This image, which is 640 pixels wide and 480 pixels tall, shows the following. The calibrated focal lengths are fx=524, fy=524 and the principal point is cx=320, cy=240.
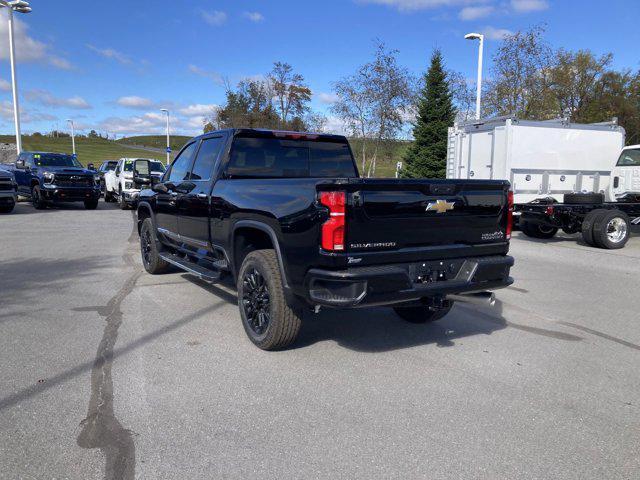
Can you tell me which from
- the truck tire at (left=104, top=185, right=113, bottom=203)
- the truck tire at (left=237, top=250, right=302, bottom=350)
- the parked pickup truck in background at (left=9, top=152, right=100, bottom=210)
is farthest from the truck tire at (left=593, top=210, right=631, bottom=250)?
the truck tire at (left=104, top=185, right=113, bottom=203)

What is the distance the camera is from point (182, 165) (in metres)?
6.77

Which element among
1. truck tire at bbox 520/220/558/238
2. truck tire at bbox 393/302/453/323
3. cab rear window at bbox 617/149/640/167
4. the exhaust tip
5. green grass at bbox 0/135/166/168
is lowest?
truck tire at bbox 393/302/453/323

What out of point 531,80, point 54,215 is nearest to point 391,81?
point 531,80

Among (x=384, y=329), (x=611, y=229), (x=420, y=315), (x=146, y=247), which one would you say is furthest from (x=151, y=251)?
(x=611, y=229)

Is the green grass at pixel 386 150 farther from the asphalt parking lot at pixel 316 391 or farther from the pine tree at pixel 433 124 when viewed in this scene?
the asphalt parking lot at pixel 316 391

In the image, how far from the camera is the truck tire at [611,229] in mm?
10864

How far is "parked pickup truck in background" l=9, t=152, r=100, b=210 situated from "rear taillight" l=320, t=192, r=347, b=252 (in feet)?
56.1

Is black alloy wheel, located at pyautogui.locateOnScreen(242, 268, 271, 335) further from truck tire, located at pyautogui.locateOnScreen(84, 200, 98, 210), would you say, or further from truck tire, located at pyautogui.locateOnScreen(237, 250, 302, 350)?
truck tire, located at pyautogui.locateOnScreen(84, 200, 98, 210)

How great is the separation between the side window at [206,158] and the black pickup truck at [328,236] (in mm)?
26

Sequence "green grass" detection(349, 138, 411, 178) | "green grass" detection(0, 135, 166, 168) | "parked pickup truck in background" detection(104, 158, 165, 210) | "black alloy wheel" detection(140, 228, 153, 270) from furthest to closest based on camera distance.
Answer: "green grass" detection(0, 135, 166, 168) < "green grass" detection(349, 138, 411, 178) < "parked pickup truck in background" detection(104, 158, 165, 210) < "black alloy wheel" detection(140, 228, 153, 270)

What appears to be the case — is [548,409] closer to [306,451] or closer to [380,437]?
[380,437]

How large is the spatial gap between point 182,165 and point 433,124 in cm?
2298

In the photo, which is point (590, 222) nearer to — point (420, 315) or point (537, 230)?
point (537, 230)

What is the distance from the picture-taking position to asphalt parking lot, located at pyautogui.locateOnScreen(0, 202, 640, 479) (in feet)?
9.60
